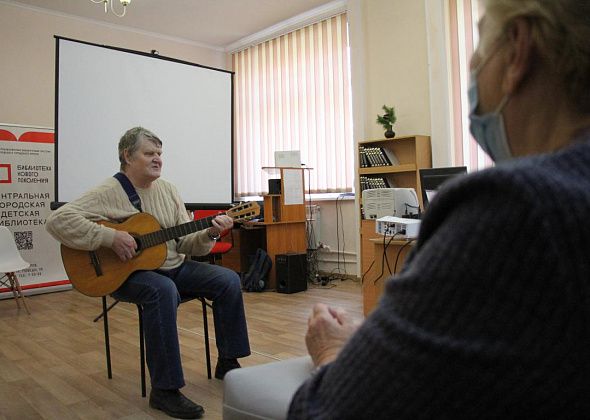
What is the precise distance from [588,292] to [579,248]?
0.04 m

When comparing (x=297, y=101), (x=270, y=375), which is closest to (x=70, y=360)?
(x=270, y=375)

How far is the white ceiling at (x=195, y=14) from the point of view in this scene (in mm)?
5613

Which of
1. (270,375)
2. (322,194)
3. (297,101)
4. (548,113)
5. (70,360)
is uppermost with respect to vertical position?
(297,101)

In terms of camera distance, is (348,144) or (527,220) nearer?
(527,220)

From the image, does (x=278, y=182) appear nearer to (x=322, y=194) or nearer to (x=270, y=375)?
(x=322, y=194)

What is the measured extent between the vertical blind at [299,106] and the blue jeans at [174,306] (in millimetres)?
3321

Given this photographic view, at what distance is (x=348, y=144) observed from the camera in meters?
5.62

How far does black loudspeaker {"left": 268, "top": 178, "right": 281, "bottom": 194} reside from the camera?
5.32 meters

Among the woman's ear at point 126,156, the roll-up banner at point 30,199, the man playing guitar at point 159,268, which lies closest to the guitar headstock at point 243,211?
the man playing guitar at point 159,268

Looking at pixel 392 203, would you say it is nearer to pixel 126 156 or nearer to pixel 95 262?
pixel 126 156

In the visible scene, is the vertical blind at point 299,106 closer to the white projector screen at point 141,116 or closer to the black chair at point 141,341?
the white projector screen at point 141,116

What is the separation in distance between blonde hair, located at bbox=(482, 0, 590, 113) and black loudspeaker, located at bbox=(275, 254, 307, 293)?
4.56 metres

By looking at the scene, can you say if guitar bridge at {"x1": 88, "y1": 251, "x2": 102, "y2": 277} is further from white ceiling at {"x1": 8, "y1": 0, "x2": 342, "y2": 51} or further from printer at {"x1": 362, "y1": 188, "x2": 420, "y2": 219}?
white ceiling at {"x1": 8, "y1": 0, "x2": 342, "y2": 51}

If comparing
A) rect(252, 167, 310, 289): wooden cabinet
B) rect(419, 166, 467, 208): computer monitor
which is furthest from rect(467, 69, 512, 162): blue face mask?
rect(252, 167, 310, 289): wooden cabinet
